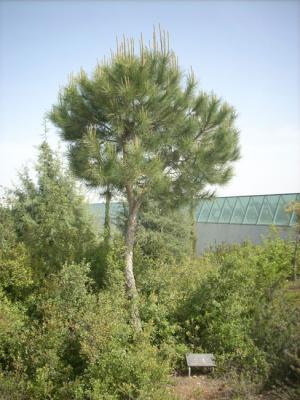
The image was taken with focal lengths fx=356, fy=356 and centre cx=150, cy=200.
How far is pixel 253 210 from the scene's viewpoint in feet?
68.3

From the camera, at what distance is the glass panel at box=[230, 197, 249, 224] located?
21.5 m

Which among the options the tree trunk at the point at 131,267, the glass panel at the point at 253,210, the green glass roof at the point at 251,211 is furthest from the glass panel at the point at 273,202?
the tree trunk at the point at 131,267

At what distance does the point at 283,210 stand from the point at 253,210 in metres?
2.49

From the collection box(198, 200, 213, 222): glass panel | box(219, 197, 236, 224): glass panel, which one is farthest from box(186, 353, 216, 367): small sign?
box(198, 200, 213, 222): glass panel

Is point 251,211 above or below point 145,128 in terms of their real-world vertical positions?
below

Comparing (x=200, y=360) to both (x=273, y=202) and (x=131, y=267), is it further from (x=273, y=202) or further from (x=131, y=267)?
(x=273, y=202)

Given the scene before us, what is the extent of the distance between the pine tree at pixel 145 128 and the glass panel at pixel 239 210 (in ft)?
42.7

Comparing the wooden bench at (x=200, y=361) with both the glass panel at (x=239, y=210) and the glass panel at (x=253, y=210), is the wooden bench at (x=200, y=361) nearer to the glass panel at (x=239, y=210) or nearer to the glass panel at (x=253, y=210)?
the glass panel at (x=253, y=210)

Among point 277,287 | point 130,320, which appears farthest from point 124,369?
point 277,287

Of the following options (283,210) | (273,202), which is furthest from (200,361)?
(273,202)

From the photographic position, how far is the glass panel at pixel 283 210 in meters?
18.1

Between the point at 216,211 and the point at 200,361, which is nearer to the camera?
the point at 200,361

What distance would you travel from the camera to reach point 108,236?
10523mm

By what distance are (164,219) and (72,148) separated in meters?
9.01
